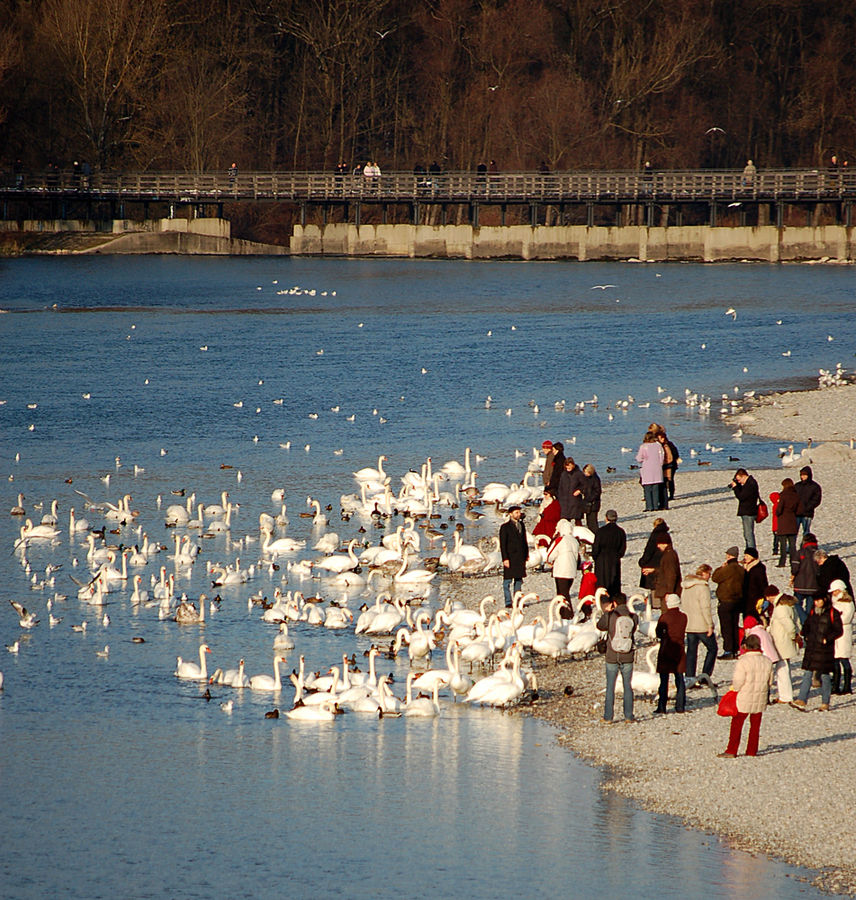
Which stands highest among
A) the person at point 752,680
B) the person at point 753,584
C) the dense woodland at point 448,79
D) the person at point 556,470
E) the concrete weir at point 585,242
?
the dense woodland at point 448,79

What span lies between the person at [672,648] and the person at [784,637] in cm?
95

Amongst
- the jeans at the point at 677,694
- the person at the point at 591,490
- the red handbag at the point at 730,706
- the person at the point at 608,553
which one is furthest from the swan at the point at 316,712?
the person at the point at 591,490

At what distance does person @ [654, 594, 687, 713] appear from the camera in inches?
623

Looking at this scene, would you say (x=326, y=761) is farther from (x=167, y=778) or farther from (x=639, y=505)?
(x=639, y=505)

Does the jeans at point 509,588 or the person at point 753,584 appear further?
the jeans at point 509,588

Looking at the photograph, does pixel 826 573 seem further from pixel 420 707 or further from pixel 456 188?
pixel 456 188

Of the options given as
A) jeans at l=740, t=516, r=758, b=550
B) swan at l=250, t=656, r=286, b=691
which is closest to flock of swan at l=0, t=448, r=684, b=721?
swan at l=250, t=656, r=286, b=691

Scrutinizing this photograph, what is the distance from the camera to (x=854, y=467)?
28.5m

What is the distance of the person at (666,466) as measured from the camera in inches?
976

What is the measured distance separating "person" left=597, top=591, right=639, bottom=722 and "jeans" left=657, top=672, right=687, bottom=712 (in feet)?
1.13

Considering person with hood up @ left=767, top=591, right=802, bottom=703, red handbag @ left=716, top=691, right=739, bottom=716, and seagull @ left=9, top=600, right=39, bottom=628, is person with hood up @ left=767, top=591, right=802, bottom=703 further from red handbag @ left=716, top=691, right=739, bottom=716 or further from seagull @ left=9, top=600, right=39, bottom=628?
seagull @ left=9, top=600, right=39, bottom=628

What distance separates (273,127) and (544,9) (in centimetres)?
2019

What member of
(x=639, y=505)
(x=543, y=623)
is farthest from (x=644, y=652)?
(x=639, y=505)

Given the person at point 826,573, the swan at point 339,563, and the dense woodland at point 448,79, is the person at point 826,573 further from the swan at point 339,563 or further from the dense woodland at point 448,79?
the dense woodland at point 448,79
